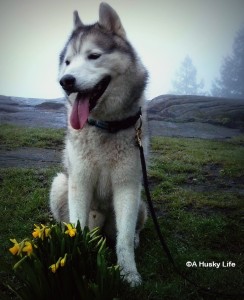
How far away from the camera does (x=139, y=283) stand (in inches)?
101

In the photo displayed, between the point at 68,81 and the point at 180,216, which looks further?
the point at 180,216

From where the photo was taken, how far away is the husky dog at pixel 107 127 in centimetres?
277

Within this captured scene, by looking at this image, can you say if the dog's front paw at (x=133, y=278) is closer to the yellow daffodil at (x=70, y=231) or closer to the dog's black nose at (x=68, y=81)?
the yellow daffodil at (x=70, y=231)

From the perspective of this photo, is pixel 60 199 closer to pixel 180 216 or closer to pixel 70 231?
pixel 70 231

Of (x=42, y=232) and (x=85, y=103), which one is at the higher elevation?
(x=85, y=103)

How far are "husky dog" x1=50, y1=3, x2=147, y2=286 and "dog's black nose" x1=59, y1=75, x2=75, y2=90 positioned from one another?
14 centimetres

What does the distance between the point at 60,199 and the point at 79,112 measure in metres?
1.10

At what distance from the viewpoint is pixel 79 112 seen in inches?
108

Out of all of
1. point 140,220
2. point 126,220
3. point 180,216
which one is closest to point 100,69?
point 126,220

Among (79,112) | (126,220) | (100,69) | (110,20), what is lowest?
(126,220)

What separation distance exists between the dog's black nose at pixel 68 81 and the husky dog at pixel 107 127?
14cm

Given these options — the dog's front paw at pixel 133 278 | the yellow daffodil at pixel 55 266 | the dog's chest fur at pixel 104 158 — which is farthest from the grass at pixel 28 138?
the yellow daffodil at pixel 55 266

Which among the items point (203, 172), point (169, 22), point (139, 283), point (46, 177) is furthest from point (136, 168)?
point (169, 22)

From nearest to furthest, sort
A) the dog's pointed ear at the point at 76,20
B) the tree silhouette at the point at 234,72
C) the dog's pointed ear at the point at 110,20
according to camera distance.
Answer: the dog's pointed ear at the point at 110,20 < the dog's pointed ear at the point at 76,20 < the tree silhouette at the point at 234,72
